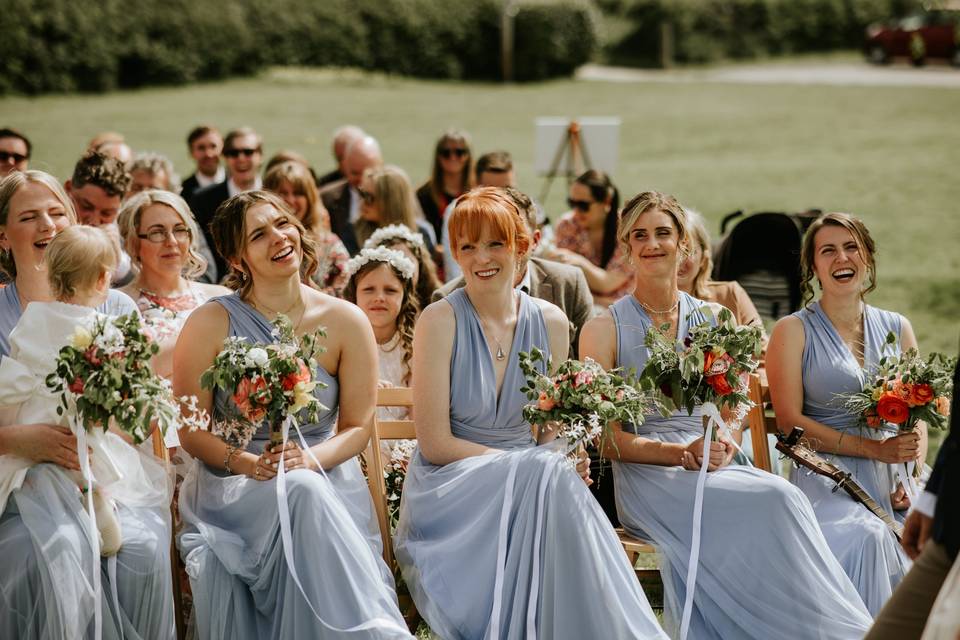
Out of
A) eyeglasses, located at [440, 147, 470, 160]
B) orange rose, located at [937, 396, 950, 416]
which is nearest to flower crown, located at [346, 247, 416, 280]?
orange rose, located at [937, 396, 950, 416]

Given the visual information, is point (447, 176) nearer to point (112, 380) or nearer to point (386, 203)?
point (386, 203)

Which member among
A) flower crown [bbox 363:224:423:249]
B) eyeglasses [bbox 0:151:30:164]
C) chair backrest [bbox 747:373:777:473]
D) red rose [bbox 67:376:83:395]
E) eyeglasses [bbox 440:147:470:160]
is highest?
eyeglasses [bbox 0:151:30:164]

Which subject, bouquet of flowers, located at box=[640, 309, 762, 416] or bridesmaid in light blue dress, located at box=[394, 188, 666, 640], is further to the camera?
bouquet of flowers, located at box=[640, 309, 762, 416]

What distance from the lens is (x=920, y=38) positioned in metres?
34.6

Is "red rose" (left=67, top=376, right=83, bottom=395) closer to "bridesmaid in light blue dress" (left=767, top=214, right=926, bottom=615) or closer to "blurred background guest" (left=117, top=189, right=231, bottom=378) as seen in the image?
"blurred background guest" (left=117, top=189, right=231, bottom=378)

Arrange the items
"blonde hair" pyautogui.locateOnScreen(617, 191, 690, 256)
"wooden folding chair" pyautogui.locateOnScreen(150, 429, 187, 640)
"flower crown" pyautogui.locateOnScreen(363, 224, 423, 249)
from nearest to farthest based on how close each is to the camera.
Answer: "wooden folding chair" pyautogui.locateOnScreen(150, 429, 187, 640) < "blonde hair" pyautogui.locateOnScreen(617, 191, 690, 256) < "flower crown" pyautogui.locateOnScreen(363, 224, 423, 249)

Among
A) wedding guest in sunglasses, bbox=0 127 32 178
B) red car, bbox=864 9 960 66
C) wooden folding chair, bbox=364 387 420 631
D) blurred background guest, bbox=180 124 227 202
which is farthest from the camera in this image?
red car, bbox=864 9 960 66

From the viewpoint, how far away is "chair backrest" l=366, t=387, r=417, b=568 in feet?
16.5

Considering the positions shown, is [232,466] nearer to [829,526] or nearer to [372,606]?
[372,606]

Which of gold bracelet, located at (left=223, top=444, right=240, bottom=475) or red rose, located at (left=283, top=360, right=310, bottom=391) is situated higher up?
red rose, located at (left=283, top=360, right=310, bottom=391)

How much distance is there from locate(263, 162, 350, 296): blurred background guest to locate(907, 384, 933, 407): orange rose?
3.95m

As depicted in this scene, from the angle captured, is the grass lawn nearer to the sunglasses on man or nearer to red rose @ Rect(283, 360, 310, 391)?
the sunglasses on man

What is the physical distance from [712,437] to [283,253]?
208 cm

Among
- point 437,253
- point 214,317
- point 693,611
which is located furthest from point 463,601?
point 437,253
